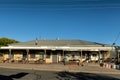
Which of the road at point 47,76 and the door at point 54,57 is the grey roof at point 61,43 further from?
the road at point 47,76

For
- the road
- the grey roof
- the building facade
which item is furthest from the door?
the road

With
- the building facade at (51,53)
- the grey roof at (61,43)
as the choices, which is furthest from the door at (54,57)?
the grey roof at (61,43)

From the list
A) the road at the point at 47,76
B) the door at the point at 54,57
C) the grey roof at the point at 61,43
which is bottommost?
the road at the point at 47,76


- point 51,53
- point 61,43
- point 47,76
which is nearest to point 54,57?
point 51,53

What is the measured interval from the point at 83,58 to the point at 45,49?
6.52 metres

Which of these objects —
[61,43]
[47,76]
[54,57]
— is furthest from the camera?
[61,43]

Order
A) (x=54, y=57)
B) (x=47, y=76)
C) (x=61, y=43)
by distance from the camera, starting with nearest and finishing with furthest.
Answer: (x=47, y=76), (x=54, y=57), (x=61, y=43)

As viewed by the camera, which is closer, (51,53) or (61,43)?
(51,53)

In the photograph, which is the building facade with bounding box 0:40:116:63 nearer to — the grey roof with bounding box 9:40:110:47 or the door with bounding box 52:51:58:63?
the door with bounding box 52:51:58:63

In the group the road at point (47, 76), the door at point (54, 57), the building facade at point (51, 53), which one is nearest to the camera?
the road at point (47, 76)

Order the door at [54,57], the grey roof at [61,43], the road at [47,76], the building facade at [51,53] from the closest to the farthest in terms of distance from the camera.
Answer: the road at [47,76] → the building facade at [51,53] → the door at [54,57] → the grey roof at [61,43]

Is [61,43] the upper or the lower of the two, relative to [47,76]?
upper

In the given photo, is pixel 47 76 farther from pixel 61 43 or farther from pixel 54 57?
pixel 61 43

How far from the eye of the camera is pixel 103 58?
42.9 meters
